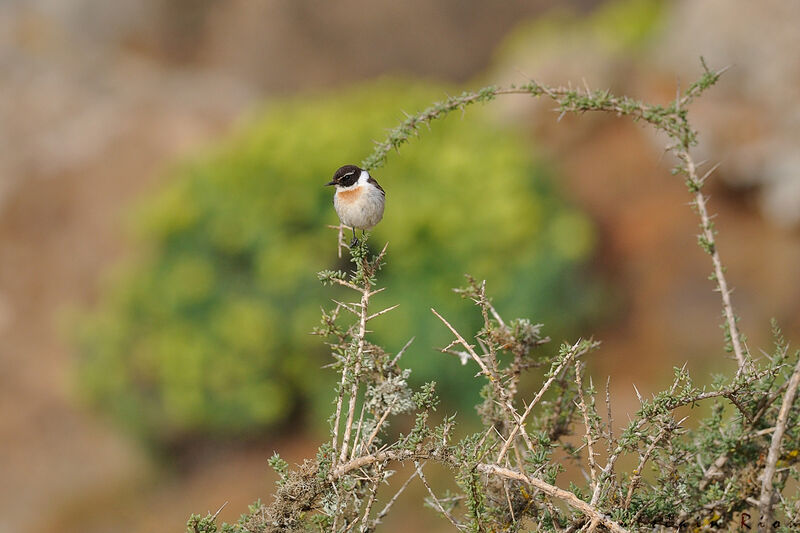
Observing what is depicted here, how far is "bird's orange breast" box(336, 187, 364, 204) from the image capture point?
2135 millimetres

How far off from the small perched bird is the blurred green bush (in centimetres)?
375

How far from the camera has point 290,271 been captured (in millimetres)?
6453

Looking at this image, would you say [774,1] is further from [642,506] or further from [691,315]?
[642,506]

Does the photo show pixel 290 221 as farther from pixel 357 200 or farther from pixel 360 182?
pixel 357 200

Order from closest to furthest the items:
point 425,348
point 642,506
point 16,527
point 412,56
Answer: point 642,506
point 425,348
point 16,527
point 412,56

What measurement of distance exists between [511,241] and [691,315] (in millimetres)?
1737

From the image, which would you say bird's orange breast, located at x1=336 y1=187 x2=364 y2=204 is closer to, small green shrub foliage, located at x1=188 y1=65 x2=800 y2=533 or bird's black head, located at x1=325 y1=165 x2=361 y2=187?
bird's black head, located at x1=325 y1=165 x2=361 y2=187

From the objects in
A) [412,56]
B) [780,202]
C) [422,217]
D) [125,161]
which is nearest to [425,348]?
[422,217]

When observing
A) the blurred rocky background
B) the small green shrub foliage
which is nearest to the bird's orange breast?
the small green shrub foliage

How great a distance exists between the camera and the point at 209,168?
7113mm

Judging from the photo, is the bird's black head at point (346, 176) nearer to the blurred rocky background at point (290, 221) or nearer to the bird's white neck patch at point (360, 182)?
the bird's white neck patch at point (360, 182)

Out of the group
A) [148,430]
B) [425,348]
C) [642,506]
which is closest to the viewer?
[642,506]

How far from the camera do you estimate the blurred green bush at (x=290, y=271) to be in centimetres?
631

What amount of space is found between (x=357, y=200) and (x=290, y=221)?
469 cm
